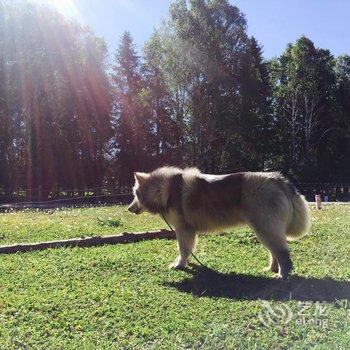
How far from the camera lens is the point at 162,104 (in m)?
43.0

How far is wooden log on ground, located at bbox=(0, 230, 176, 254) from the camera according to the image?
35.4ft

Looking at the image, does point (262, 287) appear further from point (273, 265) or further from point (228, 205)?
point (228, 205)

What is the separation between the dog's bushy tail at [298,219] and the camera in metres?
7.98

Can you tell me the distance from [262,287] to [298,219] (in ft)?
4.65

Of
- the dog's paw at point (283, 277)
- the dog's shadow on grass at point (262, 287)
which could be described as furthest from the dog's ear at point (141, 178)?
the dog's paw at point (283, 277)

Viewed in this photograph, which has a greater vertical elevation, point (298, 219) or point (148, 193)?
point (148, 193)

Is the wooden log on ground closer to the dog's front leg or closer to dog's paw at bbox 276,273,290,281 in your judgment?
the dog's front leg

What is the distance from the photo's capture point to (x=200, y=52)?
121 ft

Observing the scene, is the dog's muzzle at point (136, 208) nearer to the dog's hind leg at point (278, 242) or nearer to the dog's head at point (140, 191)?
the dog's head at point (140, 191)

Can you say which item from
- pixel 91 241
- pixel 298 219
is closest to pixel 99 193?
pixel 91 241

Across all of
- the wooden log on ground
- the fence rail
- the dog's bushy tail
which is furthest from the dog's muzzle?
the fence rail

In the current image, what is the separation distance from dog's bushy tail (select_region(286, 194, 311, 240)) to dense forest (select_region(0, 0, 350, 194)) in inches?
1183

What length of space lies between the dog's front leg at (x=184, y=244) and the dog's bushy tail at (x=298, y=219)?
174cm

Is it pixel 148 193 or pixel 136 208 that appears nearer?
pixel 148 193
